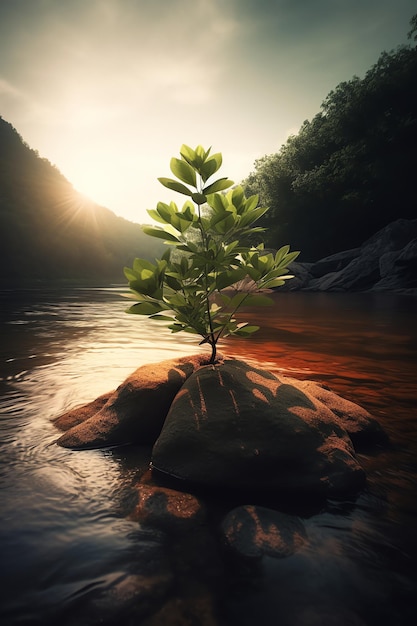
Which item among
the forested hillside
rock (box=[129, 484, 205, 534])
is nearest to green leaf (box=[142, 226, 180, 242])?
rock (box=[129, 484, 205, 534])

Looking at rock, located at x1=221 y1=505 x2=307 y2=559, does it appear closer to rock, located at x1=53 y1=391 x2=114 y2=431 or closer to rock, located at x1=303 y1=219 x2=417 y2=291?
rock, located at x1=53 y1=391 x2=114 y2=431

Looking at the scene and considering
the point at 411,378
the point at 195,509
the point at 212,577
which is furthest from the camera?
the point at 411,378

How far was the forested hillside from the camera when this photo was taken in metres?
22.2

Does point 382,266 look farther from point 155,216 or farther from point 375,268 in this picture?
point 155,216

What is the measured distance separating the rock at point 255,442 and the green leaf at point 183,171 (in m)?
1.25

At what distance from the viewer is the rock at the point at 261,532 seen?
136 centimetres

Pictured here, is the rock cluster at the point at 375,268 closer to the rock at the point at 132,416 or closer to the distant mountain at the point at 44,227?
the rock at the point at 132,416

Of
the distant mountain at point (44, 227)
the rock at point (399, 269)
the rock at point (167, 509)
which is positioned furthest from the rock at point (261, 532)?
the distant mountain at point (44, 227)

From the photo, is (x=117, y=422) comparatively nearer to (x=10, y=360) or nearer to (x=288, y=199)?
(x=10, y=360)

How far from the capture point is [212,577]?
48.4 inches

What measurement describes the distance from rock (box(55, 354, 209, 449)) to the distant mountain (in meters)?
62.7

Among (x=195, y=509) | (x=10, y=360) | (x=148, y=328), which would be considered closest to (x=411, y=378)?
(x=195, y=509)

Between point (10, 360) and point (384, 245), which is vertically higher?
point (384, 245)

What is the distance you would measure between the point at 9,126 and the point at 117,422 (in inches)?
4106
